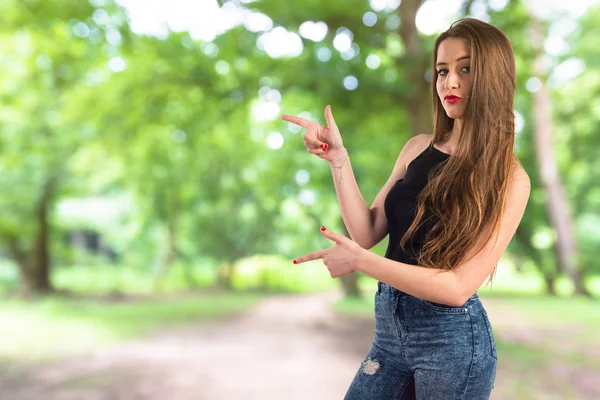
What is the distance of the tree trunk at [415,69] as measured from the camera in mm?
4531

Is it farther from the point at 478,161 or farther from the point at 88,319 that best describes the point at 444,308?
the point at 88,319

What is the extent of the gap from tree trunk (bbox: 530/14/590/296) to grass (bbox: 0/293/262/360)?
449 centimetres

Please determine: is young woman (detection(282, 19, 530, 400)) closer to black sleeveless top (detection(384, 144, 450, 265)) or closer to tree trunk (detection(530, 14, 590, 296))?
black sleeveless top (detection(384, 144, 450, 265))

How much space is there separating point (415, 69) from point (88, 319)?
5.34 meters

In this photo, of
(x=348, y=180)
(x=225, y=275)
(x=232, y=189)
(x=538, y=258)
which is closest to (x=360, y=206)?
(x=348, y=180)

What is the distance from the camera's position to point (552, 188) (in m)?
8.71

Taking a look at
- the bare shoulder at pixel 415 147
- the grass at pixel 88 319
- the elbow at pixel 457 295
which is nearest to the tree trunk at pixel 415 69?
the bare shoulder at pixel 415 147

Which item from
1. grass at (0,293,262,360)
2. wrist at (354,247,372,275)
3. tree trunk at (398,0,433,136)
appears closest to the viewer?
wrist at (354,247,372,275)

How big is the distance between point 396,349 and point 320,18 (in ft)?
13.7

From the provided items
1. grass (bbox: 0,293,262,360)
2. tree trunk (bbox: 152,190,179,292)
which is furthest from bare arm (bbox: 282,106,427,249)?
tree trunk (bbox: 152,190,179,292)

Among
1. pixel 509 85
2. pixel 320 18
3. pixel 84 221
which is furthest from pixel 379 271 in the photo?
pixel 84 221

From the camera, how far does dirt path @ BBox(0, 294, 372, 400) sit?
479 cm

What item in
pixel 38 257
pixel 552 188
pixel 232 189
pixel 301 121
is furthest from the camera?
pixel 232 189

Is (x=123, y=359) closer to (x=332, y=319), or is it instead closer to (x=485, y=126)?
(x=332, y=319)
